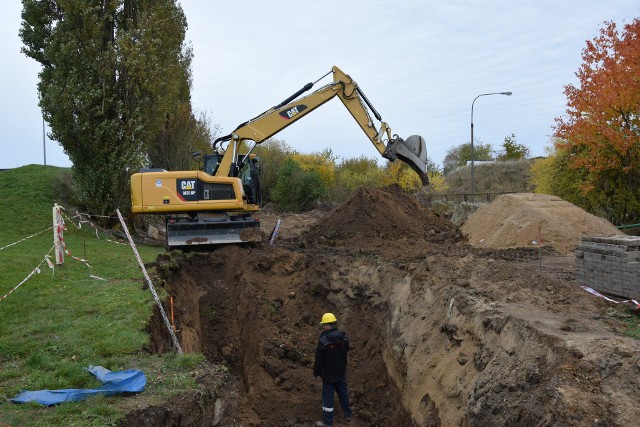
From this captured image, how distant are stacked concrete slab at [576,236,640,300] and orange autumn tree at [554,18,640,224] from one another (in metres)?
11.9

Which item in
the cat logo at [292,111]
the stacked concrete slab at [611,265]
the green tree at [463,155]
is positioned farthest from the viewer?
the green tree at [463,155]

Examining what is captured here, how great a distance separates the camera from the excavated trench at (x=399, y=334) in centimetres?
614

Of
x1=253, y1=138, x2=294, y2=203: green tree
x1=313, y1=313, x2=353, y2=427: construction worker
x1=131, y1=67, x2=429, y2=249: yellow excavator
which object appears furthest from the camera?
x1=253, y1=138, x2=294, y2=203: green tree

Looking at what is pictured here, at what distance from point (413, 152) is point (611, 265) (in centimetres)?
794

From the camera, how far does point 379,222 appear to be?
19.2 metres

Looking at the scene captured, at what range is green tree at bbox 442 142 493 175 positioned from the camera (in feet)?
226

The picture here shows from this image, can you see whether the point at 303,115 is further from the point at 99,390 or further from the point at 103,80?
the point at 99,390

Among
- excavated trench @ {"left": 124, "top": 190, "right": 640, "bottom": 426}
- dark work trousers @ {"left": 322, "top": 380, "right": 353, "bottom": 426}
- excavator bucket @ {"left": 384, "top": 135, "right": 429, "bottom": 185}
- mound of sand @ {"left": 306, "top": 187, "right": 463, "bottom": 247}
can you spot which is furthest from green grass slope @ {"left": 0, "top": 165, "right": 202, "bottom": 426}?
excavator bucket @ {"left": 384, "top": 135, "right": 429, "bottom": 185}

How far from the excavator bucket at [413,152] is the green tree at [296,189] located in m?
23.7

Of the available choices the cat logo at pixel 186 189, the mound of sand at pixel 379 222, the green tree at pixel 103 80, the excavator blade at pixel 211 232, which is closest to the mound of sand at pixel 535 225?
the mound of sand at pixel 379 222

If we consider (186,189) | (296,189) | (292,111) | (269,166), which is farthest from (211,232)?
(269,166)

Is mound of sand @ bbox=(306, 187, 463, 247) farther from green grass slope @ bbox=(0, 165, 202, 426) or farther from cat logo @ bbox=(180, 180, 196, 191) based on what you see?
green grass slope @ bbox=(0, 165, 202, 426)

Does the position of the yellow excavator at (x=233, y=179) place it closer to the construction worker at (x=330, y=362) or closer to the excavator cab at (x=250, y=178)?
the excavator cab at (x=250, y=178)

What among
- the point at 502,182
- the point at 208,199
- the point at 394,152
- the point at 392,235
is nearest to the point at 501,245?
the point at 392,235
